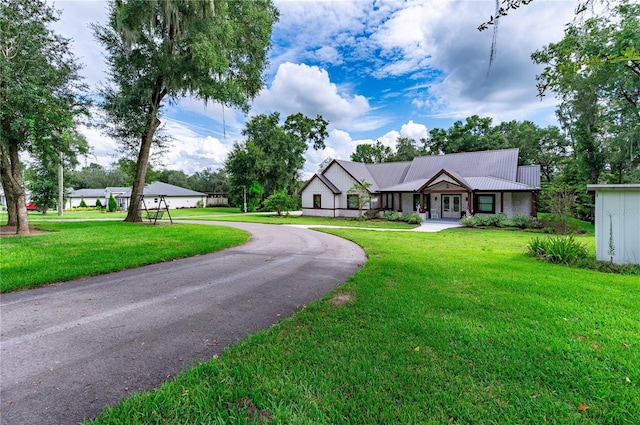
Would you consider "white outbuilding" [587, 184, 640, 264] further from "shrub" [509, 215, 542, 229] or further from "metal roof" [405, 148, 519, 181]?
"metal roof" [405, 148, 519, 181]

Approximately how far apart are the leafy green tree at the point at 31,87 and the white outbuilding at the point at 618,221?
16.5 m

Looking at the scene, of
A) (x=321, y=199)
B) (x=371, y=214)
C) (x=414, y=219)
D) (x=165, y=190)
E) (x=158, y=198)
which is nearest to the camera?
(x=414, y=219)

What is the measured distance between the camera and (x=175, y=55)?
13344 millimetres

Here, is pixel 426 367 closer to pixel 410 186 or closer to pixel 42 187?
pixel 410 186

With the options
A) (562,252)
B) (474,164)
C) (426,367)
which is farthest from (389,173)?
(426,367)

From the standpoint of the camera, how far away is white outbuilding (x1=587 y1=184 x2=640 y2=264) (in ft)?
22.0

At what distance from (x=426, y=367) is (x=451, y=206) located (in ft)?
71.1

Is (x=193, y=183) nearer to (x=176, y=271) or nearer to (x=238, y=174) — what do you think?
(x=238, y=174)

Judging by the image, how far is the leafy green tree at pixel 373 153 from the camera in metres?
45.3

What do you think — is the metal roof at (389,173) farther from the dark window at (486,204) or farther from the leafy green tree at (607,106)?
the leafy green tree at (607,106)

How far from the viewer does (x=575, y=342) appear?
123 inches

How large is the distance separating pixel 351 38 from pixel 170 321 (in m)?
12.5

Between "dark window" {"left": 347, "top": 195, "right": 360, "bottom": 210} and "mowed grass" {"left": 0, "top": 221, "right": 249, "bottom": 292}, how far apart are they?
47.1ft

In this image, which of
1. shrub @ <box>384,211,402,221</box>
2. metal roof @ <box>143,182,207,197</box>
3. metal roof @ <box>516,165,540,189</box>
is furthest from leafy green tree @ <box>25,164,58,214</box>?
metal roof @ <box>516,165,540,189</box>
